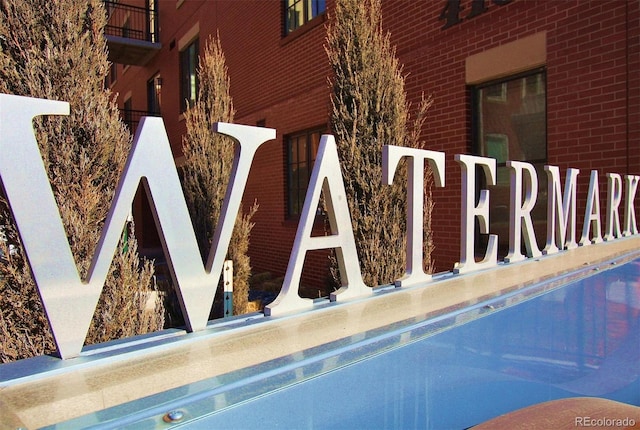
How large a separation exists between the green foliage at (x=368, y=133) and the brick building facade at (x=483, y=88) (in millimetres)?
1275

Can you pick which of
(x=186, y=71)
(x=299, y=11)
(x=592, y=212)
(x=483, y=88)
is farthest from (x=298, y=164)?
(x=186, y=71)

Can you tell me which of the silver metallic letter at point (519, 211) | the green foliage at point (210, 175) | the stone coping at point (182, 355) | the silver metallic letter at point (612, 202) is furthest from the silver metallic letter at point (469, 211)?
the green foliage at point (210, 175)

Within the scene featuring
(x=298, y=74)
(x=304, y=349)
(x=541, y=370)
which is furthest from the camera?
(x=298, y=74)

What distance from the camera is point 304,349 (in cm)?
140

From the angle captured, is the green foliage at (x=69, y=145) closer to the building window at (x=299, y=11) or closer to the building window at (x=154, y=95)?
the building window at (x=299, y=11)

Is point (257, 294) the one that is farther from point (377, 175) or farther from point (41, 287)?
point (41, 287)

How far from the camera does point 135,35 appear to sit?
1491 centimetres

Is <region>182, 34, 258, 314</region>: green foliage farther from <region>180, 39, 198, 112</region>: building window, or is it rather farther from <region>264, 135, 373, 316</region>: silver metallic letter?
<region>180, 39, 198, 112</region>: building window

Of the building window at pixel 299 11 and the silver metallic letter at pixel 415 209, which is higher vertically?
the building window at pixel 299 11

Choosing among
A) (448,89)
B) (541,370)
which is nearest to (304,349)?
(541,370)

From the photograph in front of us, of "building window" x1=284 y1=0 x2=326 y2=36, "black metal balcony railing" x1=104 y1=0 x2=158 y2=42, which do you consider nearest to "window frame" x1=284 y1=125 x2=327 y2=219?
"building window" x1=284 y1=0 x2=326 y2=36

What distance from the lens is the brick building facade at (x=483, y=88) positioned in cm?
445

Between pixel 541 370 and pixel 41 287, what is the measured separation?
76.2 inches

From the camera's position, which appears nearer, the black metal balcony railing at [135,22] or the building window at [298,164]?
the building window at [298,164]
